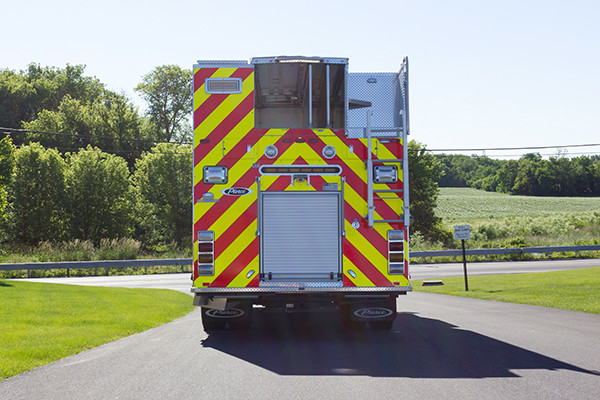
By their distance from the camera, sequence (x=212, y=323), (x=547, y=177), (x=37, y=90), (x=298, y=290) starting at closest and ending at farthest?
1. (x=298, y=290)
2. (x=212, y=323)
3. (x=37, y=90)
4. (x=547, y=177)

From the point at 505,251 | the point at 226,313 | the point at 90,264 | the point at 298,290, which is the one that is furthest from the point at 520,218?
the point at 298,290

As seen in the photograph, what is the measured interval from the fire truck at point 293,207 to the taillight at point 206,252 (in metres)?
0.01


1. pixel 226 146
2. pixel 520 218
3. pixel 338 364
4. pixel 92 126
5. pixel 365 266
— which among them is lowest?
pixel 338 364

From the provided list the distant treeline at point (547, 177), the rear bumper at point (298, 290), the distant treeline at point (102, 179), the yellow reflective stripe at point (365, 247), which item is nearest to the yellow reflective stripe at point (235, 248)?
the rear bumper at point (298, 290)

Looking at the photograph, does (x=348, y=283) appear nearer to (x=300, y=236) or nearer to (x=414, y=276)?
(x=300, y=236)

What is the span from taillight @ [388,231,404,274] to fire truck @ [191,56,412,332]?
14 mm

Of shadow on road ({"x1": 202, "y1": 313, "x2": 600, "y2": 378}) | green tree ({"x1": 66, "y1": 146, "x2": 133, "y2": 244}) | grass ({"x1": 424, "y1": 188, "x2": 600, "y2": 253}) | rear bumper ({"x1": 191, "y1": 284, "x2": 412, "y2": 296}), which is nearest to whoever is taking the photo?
shadow on road ({"x1": 202, "y1": 313, "x2": 600, "y2": 378})

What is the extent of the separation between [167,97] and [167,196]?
1775 cm

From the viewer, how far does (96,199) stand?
4712 centimetres

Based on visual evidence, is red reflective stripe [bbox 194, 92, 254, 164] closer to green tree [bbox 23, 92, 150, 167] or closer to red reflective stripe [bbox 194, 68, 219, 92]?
red reflective stripe [bbox 194, 68, 219, 92]

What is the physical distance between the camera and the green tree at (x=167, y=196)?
4906 cm

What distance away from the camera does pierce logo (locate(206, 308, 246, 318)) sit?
31.3ft

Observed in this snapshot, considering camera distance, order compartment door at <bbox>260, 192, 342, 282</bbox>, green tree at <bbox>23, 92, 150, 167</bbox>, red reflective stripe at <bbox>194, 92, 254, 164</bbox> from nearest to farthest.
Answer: compartment door at <bbox>260, 192, 342, 282</bbox> < red reflective stripe at <bbox>194, 92, 254, 164</bbox> < green tree at <bbox>23, 92, 150, 167</bbox>

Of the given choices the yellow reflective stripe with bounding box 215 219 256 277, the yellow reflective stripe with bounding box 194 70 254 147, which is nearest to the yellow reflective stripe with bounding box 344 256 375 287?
the yellow reflective stripe with bounding box 215 219 256 277
